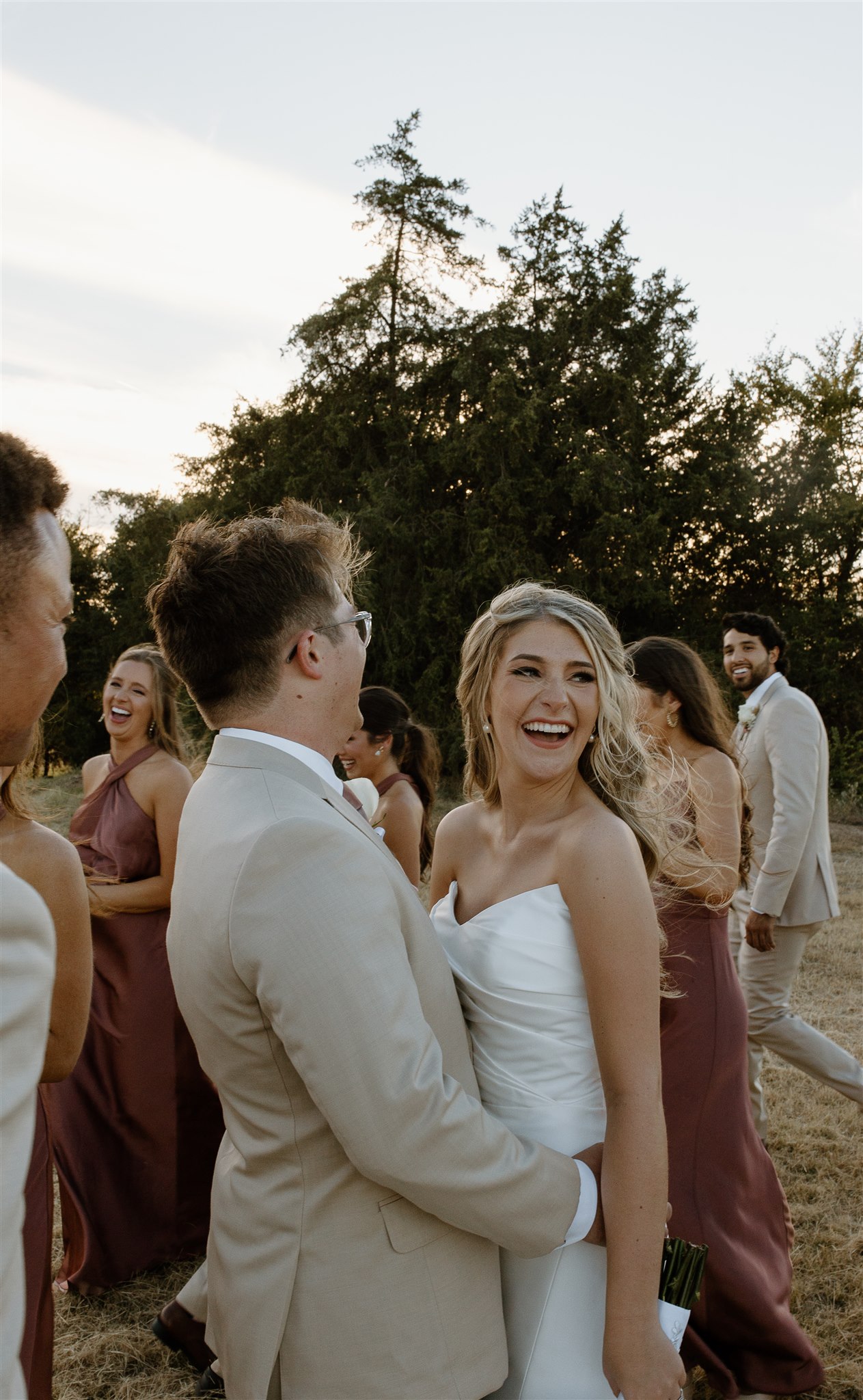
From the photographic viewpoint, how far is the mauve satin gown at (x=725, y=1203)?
2.95 metres

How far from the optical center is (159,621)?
1941 mm

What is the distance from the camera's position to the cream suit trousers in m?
4.72

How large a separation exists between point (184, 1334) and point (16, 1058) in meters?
3.44

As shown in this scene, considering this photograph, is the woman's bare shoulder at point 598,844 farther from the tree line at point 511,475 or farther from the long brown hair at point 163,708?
the tree line at point 511,475

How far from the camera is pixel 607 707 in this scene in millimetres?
2363

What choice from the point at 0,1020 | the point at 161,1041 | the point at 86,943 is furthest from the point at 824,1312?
the point at 0,1020

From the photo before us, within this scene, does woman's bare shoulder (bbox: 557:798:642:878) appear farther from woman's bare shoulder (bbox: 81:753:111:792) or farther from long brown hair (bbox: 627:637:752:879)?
woman's bare shoulder (bbox: 81:753:111:792)

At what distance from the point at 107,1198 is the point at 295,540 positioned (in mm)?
3405

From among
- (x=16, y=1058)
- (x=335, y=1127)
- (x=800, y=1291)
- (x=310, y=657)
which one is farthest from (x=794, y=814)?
(x=16, y=1058)

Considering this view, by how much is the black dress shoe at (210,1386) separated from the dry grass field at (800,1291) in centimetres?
3

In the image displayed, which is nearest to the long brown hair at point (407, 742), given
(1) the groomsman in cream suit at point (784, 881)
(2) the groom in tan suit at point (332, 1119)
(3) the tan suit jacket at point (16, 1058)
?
(1) the groomsman in cream suit at point (784, 881)

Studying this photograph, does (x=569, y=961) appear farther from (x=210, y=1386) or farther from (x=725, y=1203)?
(x=210, y=1386)

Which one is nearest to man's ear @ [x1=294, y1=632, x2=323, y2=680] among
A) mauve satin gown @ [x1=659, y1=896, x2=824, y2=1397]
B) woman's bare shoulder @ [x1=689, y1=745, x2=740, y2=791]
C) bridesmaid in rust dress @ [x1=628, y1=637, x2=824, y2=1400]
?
bridesmaid in rust dress @ [x1=628, y1=637, x2=824, y2=1400]

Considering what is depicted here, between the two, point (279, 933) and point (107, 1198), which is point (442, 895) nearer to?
point (279, 933)
